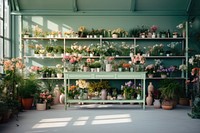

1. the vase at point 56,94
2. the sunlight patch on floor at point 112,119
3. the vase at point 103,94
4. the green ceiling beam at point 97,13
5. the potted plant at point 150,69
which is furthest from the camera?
the green ceiling beam at point 97,13

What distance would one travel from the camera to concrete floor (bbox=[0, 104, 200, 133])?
17.6 feet

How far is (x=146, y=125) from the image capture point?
5.83 metres

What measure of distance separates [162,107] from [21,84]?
12.9 feet

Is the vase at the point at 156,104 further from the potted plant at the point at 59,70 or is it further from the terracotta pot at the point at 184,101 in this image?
the potted plant at the point at 59,70

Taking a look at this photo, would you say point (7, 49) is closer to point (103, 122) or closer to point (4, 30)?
point (4, 30)

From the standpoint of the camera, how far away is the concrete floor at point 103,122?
5.38 metres

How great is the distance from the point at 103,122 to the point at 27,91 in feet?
9.63

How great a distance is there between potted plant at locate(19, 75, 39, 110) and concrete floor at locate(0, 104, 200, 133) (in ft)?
1.45

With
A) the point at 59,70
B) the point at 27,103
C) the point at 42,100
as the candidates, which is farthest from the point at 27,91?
the point at 59,70

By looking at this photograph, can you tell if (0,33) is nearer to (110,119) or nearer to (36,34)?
(36,34)

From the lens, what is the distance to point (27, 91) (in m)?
8.18

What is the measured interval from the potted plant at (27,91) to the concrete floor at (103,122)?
44 centimetres

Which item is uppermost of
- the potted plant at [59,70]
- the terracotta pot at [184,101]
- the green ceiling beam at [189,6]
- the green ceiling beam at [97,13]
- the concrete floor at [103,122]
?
the green ceiling beam at [189,6]

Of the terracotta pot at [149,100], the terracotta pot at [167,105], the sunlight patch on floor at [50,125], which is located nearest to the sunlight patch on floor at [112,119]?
the sunlight patch on floor at [50,125]
